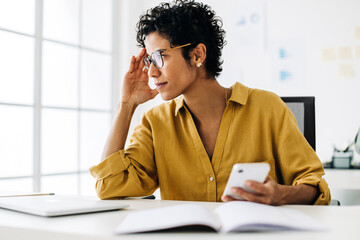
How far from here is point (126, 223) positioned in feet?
→ 2.68

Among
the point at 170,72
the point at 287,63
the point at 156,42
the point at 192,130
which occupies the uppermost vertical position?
the point at 287,63

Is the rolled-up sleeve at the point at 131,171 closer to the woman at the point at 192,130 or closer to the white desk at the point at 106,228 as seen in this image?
the woman at the point at 192,130

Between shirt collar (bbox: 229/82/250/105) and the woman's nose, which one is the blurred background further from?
shirt collar (bbox: 229/82/250/105)

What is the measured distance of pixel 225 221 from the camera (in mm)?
795

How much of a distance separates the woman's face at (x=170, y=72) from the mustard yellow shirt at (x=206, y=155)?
0.07 meters

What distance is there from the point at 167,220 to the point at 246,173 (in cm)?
27

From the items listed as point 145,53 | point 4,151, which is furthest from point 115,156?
point 4,151

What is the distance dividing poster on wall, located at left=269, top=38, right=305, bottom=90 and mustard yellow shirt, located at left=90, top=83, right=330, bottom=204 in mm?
1957

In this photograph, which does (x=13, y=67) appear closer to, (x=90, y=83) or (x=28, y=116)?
(x=28, y=116)

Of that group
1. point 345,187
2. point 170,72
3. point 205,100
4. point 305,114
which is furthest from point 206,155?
point 345,187

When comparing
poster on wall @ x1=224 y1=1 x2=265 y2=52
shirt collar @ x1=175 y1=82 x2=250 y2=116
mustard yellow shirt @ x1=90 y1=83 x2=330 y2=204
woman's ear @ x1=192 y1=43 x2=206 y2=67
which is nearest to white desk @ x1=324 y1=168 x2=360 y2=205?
mustard yellow shirt @ x1=90 y1=83 x2=330 y2=204

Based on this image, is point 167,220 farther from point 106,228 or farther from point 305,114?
point 305,114

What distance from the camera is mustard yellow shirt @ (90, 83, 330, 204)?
142cm

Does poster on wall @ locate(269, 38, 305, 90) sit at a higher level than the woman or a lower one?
higher
